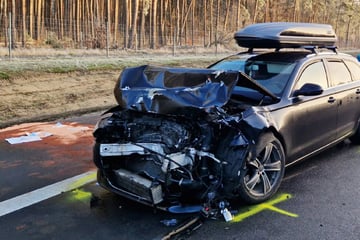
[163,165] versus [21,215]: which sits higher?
[163,165]

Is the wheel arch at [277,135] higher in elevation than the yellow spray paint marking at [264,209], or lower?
higher

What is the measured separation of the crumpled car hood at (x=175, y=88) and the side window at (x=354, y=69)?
2.21m

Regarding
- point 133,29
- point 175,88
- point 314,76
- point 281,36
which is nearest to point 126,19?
point 133,29

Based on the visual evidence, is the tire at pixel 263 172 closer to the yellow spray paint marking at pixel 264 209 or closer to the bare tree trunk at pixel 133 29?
the yellow spray paint marking at pixel 264 209

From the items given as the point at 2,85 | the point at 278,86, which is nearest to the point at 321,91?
the point at 278,86

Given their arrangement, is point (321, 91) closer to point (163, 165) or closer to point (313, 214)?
point (313, 214)

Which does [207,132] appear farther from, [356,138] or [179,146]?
[356,138]

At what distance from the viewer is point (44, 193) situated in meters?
4.43

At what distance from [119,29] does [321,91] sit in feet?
77.1

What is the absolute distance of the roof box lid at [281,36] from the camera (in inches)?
205

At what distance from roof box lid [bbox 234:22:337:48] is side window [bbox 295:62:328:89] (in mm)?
419

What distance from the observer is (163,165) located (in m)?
3.75

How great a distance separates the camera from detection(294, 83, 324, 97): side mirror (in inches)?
185

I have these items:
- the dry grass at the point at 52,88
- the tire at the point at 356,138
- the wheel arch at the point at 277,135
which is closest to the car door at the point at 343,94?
the tire at the point at 356,138
